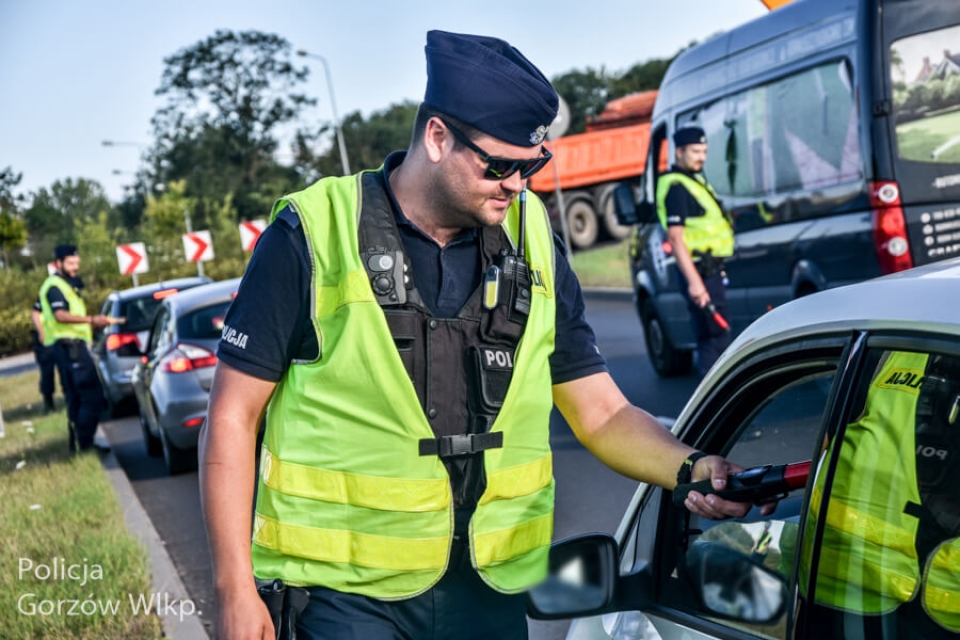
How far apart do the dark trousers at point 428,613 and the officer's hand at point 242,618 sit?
5.5 inches

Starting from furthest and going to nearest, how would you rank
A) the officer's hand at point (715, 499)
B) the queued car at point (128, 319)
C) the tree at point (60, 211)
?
the tree at point (60, 211)
the queued car at point (128, 319)
the officer's hand at point (715, 499)

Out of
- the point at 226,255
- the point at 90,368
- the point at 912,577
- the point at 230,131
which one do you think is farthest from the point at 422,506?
the point at 230,131

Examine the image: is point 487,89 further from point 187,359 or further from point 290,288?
point 187,359

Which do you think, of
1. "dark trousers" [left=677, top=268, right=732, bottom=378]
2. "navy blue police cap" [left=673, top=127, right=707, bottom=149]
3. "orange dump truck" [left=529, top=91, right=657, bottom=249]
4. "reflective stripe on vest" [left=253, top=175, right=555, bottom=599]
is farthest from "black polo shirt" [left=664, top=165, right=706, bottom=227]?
"orange dump truck" [left=529, top=91, right=657, bottom=249]

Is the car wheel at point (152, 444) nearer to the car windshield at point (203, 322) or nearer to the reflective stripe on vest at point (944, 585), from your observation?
the car windshield at point (203, 322)

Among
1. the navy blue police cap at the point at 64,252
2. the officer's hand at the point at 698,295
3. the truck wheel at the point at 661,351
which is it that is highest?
the navy blue police cap at the point at 64,252

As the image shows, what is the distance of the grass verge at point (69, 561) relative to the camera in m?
5.35

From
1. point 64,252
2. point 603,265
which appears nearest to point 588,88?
point 603,265

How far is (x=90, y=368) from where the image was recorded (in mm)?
11672

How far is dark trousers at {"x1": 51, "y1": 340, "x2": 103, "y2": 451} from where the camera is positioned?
11586mm

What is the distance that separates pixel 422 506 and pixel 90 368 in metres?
9.73

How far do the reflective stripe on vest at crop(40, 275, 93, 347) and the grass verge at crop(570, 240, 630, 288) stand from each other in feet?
38.9

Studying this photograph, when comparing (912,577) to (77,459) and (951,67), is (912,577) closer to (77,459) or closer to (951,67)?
(951,67)

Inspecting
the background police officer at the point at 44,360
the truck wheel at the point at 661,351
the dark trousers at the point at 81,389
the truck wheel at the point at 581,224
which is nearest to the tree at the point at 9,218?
the background police officer at the point at 44,360
